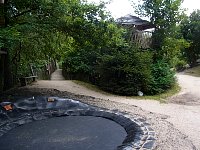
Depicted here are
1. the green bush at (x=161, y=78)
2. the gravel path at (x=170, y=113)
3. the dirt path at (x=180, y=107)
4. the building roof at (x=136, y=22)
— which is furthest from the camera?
the building roof at (x=136, y=22)

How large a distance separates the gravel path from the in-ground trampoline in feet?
Result: 1.15

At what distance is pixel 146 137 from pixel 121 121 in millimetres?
1225

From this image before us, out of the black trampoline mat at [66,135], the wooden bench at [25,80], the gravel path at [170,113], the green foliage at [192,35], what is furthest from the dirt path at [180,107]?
the green foliage at [192,35]

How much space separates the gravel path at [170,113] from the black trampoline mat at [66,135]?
901 mm

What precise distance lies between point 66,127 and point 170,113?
3.17 metres

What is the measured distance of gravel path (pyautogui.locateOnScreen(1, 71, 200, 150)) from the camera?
5.30 m

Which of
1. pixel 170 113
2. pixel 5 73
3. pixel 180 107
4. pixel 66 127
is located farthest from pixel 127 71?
pixel 66 127

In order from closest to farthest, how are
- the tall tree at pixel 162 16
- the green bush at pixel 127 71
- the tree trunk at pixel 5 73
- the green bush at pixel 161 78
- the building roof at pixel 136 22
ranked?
the tree trunk at pixel 5 73, the green bush at pixel 127 71, the green bush at pixel 161 78, the tall tree at pixel 162 16, the building roof at pixel 136 22

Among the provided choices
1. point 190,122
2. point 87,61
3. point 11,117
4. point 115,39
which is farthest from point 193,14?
point 11,117

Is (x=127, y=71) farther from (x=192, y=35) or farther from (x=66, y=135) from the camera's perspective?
(x=192, y=35)

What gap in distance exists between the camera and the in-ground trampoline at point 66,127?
4965 millimetres

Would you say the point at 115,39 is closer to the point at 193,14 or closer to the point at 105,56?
the point at 105,56

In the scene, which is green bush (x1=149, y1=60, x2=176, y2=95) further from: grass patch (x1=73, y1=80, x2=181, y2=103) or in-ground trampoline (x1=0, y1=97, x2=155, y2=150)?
in-ground trampoline (x1=0, y1=97, x2=155, y2=150)

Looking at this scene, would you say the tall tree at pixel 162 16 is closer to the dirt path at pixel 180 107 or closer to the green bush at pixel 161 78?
the green bush at pixel 161 78
